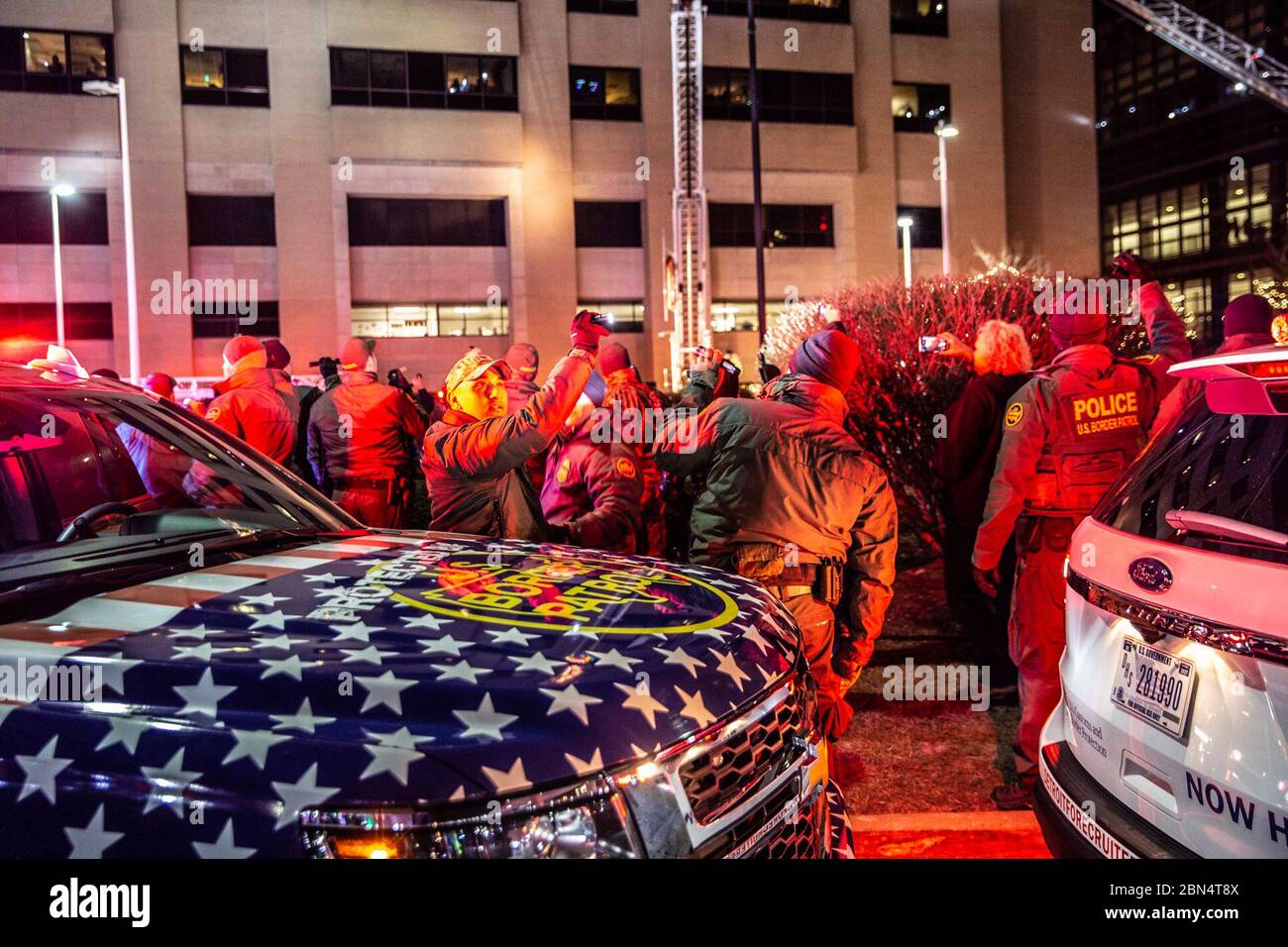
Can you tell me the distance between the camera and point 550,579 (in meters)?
2.61

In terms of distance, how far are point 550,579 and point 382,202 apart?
29245mm

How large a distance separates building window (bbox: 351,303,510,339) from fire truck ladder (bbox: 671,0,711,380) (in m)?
9.18

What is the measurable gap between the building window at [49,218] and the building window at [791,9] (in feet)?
65.5

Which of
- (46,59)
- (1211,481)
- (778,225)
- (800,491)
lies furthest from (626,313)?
(1211,481)

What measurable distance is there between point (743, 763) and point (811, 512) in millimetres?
1793

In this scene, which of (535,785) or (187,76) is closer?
(535,785)

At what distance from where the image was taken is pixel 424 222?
29797mm

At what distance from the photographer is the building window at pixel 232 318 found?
28375mm

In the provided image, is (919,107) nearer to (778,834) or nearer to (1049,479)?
(1049,479)

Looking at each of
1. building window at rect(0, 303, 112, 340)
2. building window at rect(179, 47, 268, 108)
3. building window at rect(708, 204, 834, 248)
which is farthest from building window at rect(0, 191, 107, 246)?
building window at rect(708, 204, 834, 248)
